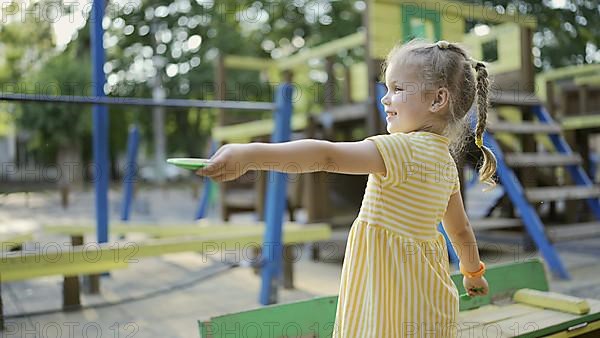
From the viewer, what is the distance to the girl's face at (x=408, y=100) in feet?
4.50

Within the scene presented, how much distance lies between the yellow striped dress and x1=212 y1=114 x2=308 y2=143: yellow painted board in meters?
4.07

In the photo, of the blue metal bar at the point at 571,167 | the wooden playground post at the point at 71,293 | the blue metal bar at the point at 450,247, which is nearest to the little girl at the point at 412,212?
the blue metal bar at the point at 450,247

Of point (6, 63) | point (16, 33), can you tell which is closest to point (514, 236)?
point (16, 33)

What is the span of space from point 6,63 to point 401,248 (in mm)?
27800

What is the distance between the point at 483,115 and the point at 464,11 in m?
3.74

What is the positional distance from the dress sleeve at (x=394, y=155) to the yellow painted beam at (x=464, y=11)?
3548 millimetres

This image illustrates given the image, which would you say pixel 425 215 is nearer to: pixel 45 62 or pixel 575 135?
pixel 575 135

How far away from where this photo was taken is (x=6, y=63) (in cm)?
2536

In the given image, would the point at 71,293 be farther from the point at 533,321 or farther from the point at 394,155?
the point at 394,155

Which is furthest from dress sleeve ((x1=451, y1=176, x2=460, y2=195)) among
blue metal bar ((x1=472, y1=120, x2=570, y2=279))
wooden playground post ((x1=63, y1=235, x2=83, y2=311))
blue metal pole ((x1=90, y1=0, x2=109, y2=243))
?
blue metal pole ((x1=90, y1=0, x2=109, y2=243))

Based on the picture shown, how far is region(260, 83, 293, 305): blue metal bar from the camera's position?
11.3 feet

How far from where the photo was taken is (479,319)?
213 cm

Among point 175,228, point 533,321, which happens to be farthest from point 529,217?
point 175,228

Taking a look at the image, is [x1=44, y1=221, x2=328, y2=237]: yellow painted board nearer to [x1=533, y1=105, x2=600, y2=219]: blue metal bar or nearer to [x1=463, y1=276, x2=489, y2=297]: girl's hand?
[x1=533, y1=105, x2=600, y2=219]: blue metal bar
